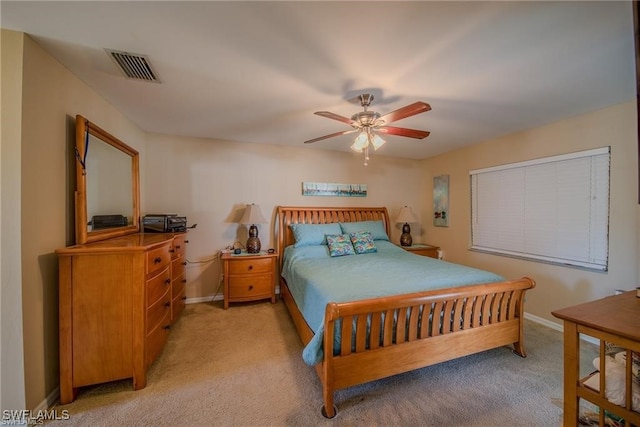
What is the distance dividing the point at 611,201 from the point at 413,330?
7.69ft

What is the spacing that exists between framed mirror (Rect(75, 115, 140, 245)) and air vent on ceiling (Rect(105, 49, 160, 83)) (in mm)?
492

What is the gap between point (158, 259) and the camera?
77.4 inches

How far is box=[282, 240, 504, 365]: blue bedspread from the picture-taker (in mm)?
1737

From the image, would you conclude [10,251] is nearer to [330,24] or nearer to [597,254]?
[330,24]

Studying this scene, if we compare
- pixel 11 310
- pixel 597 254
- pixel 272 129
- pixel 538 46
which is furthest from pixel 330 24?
pixel 597 254

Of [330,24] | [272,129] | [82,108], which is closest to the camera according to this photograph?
[330,24]

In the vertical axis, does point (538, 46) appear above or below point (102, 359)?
above

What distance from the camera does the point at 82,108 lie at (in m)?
1.89

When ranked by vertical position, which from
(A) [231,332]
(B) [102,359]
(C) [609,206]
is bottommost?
(A) [231,332]

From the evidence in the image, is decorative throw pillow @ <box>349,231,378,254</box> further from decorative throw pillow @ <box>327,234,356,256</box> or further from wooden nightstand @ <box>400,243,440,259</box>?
wooden nightstand @ <box>400,243,440,259</box>

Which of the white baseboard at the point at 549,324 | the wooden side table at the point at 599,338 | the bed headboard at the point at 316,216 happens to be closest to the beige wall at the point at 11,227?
A: the bed headboard at the point at 316,216

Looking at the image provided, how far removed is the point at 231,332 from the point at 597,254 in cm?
373

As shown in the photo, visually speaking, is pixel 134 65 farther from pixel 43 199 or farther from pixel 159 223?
pixel 159 223

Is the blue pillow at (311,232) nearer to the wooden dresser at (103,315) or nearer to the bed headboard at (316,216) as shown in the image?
the bed headboard at (316,216)
